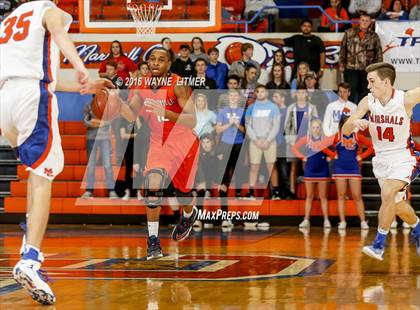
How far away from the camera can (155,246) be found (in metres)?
9.40

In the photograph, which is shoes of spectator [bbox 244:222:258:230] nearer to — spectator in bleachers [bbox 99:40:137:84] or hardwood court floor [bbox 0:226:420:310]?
hardwood court floor [bbox 0:226:420:310]

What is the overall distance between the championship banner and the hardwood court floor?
525 centimetres

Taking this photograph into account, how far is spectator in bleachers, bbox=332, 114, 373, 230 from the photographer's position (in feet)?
47.3

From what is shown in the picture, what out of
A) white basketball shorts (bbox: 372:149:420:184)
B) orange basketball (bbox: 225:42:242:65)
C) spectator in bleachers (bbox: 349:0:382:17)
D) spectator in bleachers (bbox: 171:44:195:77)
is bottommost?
white basketball shorts (bbox: 372:149:420:184)

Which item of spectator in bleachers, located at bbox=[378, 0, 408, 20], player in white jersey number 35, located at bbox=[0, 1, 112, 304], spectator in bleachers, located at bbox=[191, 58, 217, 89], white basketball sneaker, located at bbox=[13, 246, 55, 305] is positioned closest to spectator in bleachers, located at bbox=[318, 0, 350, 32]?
spectator in bleachers, located at bbox=[378, 0, 408, 20]

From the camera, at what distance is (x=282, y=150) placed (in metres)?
15.1

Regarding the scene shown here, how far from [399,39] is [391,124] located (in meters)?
8.10

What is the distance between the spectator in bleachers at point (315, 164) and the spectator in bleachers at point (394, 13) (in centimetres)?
363

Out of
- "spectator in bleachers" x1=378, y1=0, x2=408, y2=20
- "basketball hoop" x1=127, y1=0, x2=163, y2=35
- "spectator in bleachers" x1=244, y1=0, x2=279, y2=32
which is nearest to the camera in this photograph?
"basketball hoop" x1=127, y1=0, x2=163, y2=35

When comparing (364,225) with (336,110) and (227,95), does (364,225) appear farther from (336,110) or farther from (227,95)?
(227,95)

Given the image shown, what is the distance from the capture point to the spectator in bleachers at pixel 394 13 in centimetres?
1716

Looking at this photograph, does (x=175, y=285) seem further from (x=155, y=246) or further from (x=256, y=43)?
(x=256, y=43)

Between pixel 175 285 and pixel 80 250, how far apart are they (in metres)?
3.74

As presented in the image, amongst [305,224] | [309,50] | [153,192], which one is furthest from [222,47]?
[153,192]
